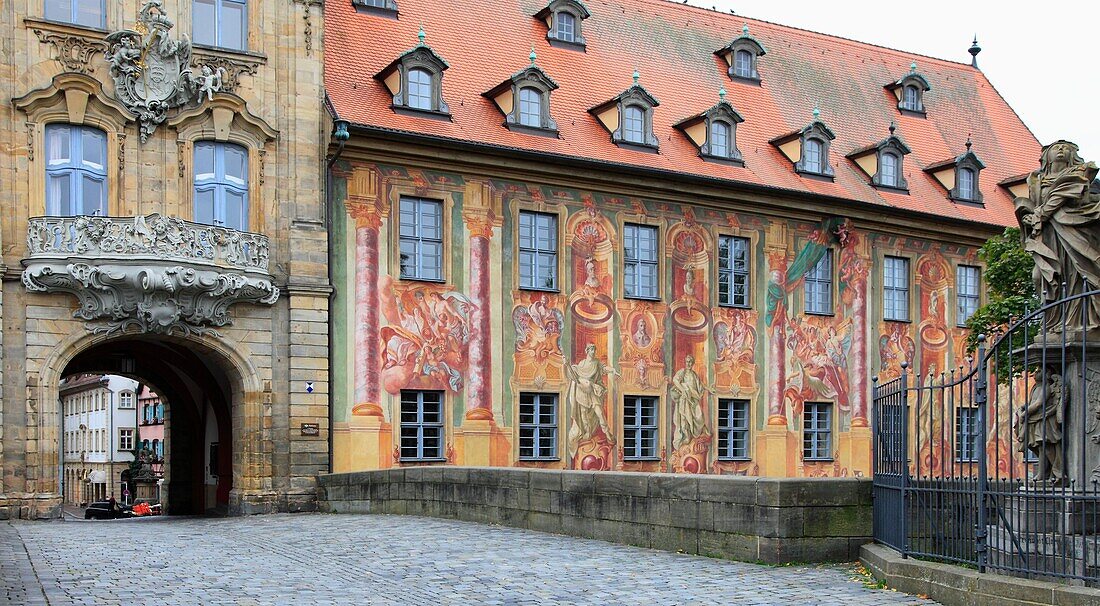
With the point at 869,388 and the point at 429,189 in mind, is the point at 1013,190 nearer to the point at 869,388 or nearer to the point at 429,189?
the point at 869,388

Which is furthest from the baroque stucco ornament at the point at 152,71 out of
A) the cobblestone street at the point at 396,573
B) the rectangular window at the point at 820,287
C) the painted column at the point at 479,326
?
the rectangular window at the point at 820,287

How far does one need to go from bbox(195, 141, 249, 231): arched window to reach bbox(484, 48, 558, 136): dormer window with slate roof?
5.75 metres

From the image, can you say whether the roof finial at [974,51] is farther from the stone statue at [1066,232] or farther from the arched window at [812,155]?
the stone statue at [1066,232]

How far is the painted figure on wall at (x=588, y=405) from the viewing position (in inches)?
1050

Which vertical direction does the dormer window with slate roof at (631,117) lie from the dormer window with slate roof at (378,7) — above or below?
below

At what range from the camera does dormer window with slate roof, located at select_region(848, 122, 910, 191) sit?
31.7 metres

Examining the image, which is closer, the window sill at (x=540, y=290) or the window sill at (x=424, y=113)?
the window sill at (x=424, y=113)

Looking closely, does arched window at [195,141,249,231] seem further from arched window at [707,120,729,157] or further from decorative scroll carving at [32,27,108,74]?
arched window at [707,120,729,157]

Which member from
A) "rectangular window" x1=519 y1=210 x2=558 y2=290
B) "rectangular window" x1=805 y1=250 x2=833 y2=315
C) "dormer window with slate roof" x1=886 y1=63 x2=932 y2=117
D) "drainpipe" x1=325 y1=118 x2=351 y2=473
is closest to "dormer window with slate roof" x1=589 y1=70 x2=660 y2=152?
"rectangular window" x1=519 y1=210 x2=558 y2=290

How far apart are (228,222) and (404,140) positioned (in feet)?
12.0

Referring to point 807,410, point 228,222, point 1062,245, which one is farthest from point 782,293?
point 1062,245

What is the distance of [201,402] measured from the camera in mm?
28203

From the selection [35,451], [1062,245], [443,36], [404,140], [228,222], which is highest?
[443,36]

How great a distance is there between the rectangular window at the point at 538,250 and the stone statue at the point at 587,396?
1642 mm
